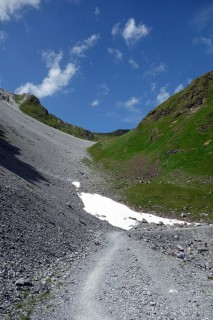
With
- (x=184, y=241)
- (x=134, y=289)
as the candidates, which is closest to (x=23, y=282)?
(x=134, y=289)

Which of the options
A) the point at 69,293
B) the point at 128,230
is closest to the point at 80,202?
the point at 128,230

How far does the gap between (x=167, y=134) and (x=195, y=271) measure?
6695 centimetres

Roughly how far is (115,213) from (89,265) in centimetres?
2736

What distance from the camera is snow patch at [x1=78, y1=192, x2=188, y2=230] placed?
55.8 meters

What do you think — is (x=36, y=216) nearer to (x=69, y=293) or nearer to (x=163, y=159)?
(x=69, y=293)

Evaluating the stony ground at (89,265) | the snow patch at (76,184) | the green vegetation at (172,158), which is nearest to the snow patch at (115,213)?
the stony ground at (89,265)

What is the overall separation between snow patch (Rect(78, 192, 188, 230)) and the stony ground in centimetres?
249

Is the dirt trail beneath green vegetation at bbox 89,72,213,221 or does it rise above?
beneath

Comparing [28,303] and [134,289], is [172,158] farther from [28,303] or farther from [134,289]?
[28,303]

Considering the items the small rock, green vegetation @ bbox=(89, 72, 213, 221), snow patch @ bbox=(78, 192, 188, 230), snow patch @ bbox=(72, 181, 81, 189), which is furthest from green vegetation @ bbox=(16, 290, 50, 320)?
snow patch @ bbox=(72, 181, 81, 189)

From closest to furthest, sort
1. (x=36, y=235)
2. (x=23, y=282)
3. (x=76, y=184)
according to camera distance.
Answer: (x=23, y=282), (x=36, y=235), (x=76, y=184)

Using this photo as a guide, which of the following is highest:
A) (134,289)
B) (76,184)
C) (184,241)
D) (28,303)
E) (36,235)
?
(76,184)

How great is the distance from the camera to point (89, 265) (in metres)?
33.2

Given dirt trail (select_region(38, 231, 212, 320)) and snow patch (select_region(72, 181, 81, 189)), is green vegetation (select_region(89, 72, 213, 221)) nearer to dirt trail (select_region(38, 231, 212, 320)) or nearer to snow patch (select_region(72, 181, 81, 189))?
snow patch (select_region(72, 181, 81, 189))
